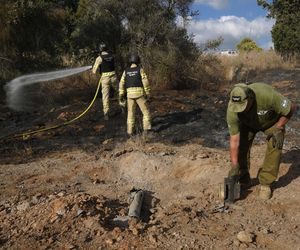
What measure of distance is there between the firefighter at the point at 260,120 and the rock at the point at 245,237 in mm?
852

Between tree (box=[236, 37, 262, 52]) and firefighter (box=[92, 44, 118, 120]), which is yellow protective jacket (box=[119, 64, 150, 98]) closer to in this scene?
firefighter (box=[92, 44, 118, 120])

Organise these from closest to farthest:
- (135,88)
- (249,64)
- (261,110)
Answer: (261,110), (135,88), (249,64)

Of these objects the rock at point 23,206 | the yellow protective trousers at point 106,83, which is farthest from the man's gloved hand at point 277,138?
the yellow protective trousers at point 106,83

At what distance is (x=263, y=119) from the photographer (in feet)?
16.8

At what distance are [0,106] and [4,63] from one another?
57.2 inches

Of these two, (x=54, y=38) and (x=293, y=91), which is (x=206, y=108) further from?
(x=54, y=38)

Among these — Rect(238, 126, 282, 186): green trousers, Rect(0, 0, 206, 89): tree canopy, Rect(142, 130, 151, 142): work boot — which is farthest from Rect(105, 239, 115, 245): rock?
Rect(0, 0, 206, 89): tree canopy

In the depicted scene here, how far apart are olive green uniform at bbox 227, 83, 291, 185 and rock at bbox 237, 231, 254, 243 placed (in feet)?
3.25

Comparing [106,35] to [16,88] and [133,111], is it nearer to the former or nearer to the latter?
[16,88]

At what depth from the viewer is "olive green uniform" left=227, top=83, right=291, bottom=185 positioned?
196 inches

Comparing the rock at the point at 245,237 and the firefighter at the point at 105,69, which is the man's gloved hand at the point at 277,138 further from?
the firefighter at the point at 105,69

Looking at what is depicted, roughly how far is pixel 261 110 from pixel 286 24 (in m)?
18.3

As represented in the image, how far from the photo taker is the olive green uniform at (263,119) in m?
4.98

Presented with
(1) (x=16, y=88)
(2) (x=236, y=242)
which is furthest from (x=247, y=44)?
(2) (x=236, y=242)
